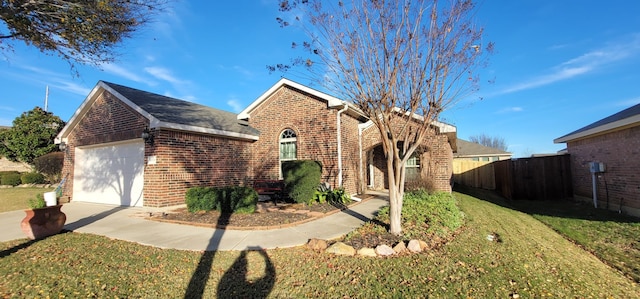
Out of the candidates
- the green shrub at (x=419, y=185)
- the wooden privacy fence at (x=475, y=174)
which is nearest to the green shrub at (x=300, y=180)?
the green shrub at (x=419, y=185)

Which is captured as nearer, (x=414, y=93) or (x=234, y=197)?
(x=414, y=93)

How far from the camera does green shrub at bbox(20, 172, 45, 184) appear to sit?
18.0m

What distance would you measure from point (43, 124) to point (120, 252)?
22020 millimetres

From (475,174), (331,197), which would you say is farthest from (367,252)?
(475,174)

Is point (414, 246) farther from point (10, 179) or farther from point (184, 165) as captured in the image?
point (10, 179)

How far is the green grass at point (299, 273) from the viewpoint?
149 inches

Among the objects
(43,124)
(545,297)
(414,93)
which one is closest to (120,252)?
(414,93)

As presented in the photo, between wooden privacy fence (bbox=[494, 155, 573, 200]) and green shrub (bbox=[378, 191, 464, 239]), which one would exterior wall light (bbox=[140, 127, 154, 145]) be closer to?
green shrub (bbox=[378, 191, 464, 239])

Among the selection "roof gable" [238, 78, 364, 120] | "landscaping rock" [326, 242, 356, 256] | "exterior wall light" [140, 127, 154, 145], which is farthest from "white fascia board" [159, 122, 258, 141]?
"landscaping rock" [326, 242, 356, 256]

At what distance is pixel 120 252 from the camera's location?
5250 mm

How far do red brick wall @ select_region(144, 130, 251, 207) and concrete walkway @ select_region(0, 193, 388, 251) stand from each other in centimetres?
84

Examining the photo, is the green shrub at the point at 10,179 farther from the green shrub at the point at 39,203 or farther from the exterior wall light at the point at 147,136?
the green shrub at the point at 39,203

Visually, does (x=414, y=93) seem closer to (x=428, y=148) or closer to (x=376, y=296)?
(x=376, y=296)

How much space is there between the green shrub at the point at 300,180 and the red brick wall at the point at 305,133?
218 centimetres
